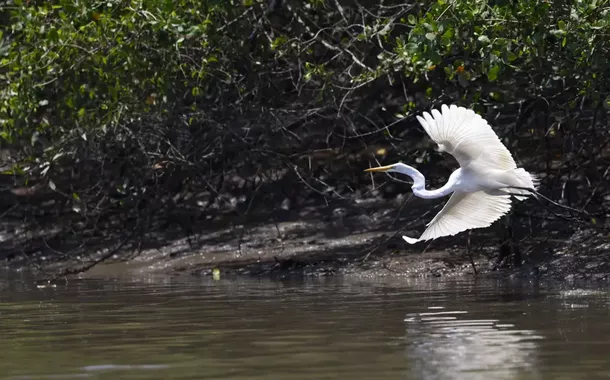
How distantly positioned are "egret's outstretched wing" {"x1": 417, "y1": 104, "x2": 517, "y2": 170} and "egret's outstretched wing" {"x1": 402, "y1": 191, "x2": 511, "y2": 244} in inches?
13.4

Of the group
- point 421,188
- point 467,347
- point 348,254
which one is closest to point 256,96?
point 348,254

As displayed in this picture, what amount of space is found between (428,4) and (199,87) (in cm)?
257

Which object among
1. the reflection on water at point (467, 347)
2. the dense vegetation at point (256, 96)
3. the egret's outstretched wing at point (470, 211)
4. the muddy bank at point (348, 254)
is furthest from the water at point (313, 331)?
the dense vegetation at point (256, 96)

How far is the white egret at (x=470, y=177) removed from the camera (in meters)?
9.52

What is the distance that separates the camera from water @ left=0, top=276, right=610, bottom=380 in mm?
6590

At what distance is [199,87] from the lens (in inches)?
488

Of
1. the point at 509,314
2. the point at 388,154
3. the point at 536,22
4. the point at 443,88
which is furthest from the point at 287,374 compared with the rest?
the point at 388,154

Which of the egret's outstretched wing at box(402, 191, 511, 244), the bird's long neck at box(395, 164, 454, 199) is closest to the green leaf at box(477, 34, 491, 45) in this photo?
the bird's long neck at box(395, 164, 454, 199)

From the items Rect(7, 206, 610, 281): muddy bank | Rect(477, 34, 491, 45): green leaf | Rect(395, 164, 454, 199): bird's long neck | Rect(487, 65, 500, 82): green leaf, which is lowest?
Rect(7, 206, 610, 281): muddy bank

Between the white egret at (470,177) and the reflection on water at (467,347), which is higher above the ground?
the white egret at (470,177)

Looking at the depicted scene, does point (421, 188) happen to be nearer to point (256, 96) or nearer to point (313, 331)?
point (313, 331)

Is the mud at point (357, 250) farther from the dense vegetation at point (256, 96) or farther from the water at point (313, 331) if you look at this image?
the water at point (313, 331)

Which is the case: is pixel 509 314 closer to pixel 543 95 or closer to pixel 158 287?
pixel 543 95

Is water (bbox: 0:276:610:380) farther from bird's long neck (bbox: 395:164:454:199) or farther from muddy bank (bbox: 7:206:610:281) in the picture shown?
bird's long neck (bbox: 395:164:454:199)
